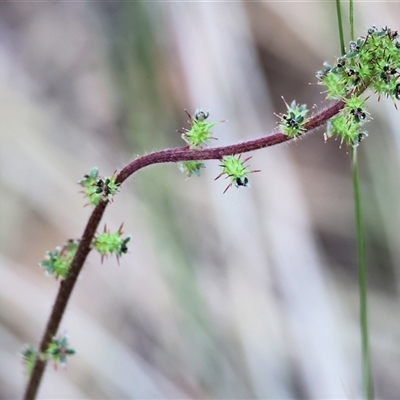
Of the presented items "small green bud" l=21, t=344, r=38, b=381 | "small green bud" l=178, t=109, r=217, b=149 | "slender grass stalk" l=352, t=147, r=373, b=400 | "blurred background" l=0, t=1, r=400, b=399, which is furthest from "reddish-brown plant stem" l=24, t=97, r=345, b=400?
"blurred background" l=0, t=1, r=400, b=399

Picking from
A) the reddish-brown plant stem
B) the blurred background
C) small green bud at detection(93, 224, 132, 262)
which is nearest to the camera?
the reddish-brown plant stem

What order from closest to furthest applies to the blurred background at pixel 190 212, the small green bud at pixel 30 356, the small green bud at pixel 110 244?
the small green bud at pixel 110 244 < the small green bud at pixel 30 356 < the blurred background at pixel 190 212

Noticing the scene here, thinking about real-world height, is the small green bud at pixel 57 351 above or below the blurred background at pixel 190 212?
below

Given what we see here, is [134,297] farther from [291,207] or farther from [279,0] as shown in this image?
[279,0]

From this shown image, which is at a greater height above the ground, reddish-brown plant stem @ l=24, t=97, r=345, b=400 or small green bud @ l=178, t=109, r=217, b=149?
small green bud @ l=178, t=109, r=217, b=149

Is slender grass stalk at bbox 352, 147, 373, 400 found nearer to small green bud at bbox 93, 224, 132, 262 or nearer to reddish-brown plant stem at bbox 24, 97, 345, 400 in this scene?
reddish-brown plant stem at bbox 24, 97, 345, 400

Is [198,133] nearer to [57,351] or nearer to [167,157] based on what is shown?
[167,157]

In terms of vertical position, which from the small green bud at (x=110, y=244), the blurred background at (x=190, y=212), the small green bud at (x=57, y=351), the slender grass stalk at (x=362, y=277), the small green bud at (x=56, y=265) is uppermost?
the blurred background at (x=190, y=212)

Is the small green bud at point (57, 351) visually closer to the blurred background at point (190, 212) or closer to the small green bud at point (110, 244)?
the small green bud at point (110, 244)

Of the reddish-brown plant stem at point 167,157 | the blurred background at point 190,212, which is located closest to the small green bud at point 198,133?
the reddish-brown plant stem at point 167,157
